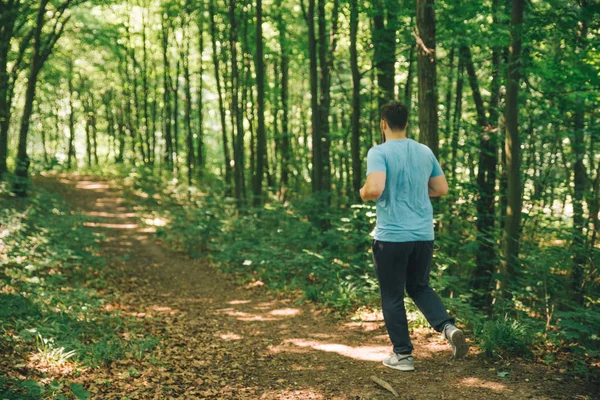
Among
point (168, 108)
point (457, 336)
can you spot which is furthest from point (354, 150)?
point (168, 108)

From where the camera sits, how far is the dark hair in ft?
14.0

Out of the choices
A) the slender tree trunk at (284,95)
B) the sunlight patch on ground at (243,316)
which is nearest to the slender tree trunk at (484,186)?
the sunlight patch on ground at (243,316)

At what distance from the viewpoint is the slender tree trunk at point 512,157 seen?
6875mm

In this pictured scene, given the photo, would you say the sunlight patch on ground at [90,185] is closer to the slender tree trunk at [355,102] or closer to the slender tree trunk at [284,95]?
the slender tree trunk at [284,95]

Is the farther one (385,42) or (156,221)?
(156,221)

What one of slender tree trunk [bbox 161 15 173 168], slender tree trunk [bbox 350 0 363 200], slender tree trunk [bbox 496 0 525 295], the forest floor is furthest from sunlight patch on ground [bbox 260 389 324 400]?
slender tree trunk [bbox 161 15 173 168]

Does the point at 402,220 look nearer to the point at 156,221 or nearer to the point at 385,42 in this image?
the point at 385,42

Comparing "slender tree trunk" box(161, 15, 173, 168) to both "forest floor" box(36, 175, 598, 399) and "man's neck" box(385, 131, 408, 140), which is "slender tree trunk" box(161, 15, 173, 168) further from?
"man's neck" box(385, 131, 408, 140)

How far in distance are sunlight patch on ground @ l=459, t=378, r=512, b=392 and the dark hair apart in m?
2.27

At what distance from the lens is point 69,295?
7.73 m

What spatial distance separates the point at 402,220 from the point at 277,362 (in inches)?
90.1

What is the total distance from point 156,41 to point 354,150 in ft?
62.7

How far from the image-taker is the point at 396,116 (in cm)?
427

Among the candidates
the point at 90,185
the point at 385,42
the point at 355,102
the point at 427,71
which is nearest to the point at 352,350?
the point at 427,71
